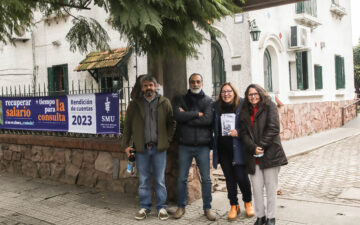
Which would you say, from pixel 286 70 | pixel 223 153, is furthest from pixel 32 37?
pixel 223 153

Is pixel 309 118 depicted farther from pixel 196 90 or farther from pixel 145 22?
pixel 145 22

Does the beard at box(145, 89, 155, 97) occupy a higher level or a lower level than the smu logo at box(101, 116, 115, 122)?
higher

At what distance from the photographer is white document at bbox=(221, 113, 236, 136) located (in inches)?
192

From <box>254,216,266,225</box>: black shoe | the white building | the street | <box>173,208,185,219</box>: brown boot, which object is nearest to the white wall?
the white building

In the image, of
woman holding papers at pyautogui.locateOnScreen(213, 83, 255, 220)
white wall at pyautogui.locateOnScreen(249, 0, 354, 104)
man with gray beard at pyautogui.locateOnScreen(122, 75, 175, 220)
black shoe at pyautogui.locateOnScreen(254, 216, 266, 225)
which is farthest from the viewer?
white wall at pyautogui.locateOnScreen(249, 0, 354, 104)

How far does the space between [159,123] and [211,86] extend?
6.28 meters

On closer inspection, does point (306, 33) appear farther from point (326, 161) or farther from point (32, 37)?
point (32, 37)

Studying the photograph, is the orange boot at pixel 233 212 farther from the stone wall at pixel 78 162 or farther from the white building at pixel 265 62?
the white building at pixel 265 62

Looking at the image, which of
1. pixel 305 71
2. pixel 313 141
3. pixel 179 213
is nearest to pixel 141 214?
pixel 179 213

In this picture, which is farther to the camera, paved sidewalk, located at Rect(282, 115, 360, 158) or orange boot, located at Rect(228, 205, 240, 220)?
paved sidewalk, located at Rect(282, 115, 360, 158)

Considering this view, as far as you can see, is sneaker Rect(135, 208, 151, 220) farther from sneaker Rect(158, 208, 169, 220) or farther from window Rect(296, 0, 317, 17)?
window Rect(296, 0, 317, 17)

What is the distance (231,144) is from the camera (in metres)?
4.93

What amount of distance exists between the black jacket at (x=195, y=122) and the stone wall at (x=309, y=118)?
6500mm

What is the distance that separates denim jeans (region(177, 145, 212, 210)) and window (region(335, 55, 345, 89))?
45.9ft
